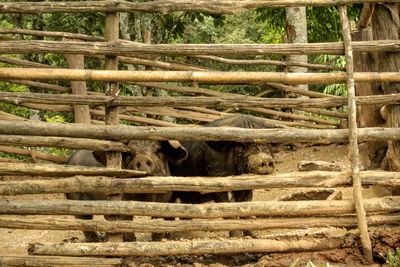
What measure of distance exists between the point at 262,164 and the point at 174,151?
79cm

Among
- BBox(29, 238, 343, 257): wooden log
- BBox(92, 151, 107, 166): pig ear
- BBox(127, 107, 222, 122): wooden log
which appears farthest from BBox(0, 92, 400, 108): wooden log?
BBox(127, 107, 222, 122): wooden log

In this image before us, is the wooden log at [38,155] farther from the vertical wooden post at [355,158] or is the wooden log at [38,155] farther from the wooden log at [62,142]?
the vertical wooden post at [355,158]

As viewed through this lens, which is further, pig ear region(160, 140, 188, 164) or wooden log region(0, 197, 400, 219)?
pig ear region(160, 140, 188, 164)

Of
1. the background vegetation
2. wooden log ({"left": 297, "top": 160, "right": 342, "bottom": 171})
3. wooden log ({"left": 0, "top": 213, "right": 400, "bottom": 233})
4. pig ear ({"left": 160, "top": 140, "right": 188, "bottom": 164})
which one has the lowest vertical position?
wooden log ({"left": 0, "top": 213, "right": 400, "bottom": 233})

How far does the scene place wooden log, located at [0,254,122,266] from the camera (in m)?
4.16

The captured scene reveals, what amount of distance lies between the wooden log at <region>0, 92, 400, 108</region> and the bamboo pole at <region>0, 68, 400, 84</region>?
0.13 metres

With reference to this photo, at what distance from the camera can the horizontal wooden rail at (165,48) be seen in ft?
14.7

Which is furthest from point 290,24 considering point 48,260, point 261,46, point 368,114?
point 48,260

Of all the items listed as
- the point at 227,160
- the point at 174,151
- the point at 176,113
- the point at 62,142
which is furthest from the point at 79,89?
the point at 62,142

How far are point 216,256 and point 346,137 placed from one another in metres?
1.26

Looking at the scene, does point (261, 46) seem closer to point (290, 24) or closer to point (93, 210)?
point (93, 210)

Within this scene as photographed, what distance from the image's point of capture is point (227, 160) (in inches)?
213

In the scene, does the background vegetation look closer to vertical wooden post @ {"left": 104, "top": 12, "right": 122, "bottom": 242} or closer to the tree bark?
vertical wooden post @ {"left": 104, "top": 12, "right": 122, "bottom": 242}

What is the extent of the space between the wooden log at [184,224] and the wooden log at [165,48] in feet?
3.90
